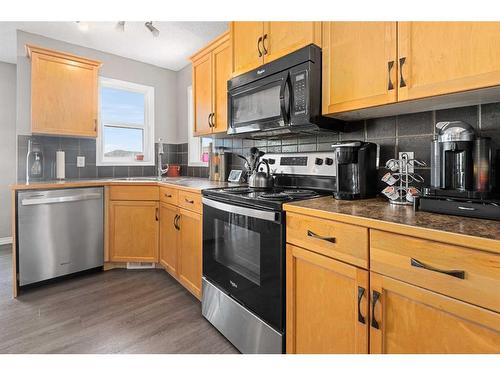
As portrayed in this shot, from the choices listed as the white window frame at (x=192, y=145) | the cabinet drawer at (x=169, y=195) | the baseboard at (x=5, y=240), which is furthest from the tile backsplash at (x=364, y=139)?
the baseboard at (x=5, y=240)

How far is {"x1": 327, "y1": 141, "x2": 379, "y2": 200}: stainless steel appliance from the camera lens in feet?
4.66

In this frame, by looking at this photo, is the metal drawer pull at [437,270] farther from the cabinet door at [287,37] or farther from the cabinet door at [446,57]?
the cabinet door at [287,37]

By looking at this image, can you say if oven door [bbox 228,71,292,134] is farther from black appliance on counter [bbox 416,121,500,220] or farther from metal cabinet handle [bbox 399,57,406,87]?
black appliance on counter [bbox 416,121,500,220]

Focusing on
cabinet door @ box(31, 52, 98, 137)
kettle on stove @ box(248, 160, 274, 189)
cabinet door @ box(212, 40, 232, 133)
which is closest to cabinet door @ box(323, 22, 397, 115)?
kettle on stove @ box(248, 160, 274, 189)

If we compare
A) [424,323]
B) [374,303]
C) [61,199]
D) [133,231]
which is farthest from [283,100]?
[61,199]

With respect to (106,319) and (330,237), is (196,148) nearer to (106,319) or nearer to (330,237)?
(106,319)

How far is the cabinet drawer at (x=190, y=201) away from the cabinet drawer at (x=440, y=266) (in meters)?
1.32

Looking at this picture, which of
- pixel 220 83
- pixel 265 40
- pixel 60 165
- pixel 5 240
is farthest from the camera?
pixel 5 240

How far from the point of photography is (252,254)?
1495 mm

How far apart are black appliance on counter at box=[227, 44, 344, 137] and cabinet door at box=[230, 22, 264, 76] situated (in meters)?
0.08

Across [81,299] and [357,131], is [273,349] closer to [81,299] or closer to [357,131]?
[357,131]

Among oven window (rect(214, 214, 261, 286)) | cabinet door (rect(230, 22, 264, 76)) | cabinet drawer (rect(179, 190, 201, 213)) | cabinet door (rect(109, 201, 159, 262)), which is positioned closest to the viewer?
oven window (rect(214, 214, 261, 286))

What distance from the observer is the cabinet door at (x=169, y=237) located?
2.41 metres

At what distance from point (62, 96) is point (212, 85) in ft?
5.08
